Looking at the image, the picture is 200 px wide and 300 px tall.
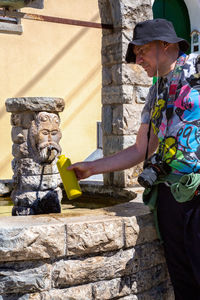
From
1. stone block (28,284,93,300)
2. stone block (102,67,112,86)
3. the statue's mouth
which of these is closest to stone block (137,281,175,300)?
stone block (28,284,93,300)

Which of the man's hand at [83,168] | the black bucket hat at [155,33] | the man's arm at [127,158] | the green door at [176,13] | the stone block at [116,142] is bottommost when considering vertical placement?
the stone block at [116,142]

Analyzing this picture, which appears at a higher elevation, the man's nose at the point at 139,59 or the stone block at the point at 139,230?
the man's nose at the point at 139,59

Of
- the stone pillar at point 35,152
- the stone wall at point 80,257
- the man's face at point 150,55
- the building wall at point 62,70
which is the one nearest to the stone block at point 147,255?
the stone wall at point 80,257

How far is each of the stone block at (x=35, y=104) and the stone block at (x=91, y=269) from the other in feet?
3.61

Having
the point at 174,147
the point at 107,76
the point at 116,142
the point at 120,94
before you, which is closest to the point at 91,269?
the point at 174,147

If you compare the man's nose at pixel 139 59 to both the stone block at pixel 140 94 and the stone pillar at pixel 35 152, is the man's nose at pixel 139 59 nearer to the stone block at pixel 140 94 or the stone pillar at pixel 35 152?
the stone pillar at pixel 35 152

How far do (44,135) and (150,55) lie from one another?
39.2 inches

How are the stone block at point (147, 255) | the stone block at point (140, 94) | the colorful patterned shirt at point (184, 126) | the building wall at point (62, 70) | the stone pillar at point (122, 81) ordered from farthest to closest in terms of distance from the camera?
1. the building wall at point (62, 70)
2. the stone block at point (140, 94)
3. the stone pillar at point (122, 81)
4. the stone block at point (147, 255)
5. the colorful patterned shirt at point (184, 126)

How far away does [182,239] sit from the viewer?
2420mm

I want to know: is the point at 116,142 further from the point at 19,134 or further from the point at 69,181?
the point at 69,181

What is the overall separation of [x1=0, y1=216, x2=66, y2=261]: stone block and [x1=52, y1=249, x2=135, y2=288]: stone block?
0.32ft

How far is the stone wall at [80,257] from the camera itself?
2.40 m

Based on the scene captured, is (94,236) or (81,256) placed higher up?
(94,236)

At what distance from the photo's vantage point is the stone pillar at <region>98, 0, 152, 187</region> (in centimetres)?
402
